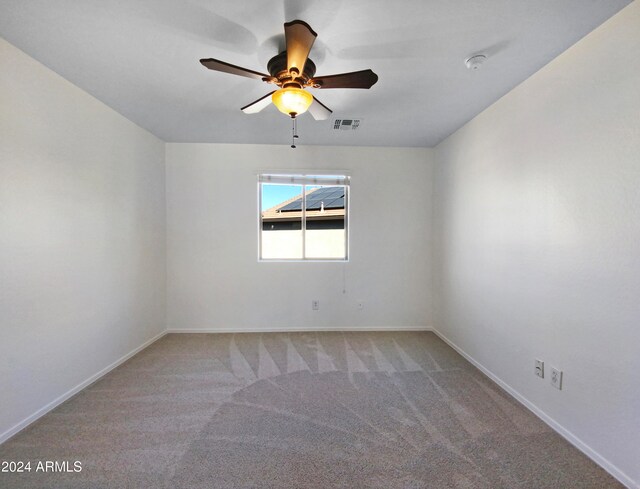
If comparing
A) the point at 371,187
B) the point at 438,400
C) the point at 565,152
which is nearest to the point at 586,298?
the point at 565,152

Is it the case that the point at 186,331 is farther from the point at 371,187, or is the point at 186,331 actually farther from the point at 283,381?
the point at 371,187

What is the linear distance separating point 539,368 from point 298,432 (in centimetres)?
181

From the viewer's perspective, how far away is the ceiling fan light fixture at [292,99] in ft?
5.52

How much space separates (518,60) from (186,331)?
4376 mm

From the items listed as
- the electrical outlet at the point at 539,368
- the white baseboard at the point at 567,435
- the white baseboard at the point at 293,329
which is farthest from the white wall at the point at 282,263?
the electrical outlet at the point at 539,368

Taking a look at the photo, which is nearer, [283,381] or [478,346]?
[283,381]

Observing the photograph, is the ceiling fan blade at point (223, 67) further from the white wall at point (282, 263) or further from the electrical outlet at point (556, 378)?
the electrical outlet at point (556, 378)

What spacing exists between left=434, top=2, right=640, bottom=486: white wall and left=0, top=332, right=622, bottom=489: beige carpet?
303 millimetres

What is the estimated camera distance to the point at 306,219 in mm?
3896

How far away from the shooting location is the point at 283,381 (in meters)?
2.48

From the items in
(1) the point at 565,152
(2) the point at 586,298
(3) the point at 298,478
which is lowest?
(3) the point at 298,478

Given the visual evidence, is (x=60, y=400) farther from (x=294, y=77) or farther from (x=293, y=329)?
(x=294, y=77)

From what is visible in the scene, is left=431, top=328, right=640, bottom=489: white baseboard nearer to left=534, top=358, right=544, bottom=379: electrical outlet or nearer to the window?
left=534, top=358, right=544, bottom=379: electrical outlet

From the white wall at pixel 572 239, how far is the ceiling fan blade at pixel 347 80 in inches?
52.2
